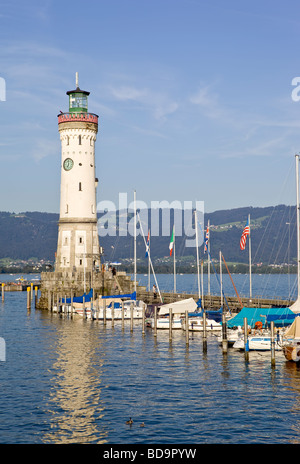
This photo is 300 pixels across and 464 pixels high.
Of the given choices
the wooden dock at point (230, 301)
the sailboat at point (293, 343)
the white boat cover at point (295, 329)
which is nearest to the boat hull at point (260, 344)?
the sailboat at point (293, 343)

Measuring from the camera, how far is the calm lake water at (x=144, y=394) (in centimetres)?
3130

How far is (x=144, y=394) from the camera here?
3928 cm

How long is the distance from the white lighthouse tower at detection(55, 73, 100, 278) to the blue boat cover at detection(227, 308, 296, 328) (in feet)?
135

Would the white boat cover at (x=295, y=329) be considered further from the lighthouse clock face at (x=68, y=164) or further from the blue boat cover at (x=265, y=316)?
the lighthouse clock face at (x=68, y=164)

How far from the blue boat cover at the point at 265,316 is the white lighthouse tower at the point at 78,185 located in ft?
135

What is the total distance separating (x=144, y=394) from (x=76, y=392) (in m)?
4.53

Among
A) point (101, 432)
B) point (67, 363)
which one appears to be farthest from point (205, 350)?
point (101, 432)

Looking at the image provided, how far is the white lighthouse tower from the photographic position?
93.9m

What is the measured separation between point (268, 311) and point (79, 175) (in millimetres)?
46728

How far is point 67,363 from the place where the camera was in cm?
5003

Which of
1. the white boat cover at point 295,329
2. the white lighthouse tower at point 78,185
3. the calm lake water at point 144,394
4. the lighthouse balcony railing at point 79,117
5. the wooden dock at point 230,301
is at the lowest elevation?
the calm lake water at point 144,394

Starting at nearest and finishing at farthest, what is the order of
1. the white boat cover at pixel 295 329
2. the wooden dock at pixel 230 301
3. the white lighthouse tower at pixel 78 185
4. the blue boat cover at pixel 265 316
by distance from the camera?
the white boat cover at pixel 295 329
the blue boat cover at pixel 265 316
the wooden dock at pixel 230 301
the white lighthouse tower at pixel 78 185

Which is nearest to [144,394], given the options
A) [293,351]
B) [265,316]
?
[293,351]
